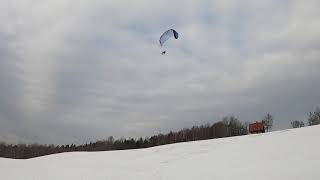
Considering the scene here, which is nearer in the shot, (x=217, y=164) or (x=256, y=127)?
(x=217, y=164)

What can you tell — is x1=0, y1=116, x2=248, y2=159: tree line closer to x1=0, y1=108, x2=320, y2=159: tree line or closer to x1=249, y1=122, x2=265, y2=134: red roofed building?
x1=0, y1=108, x2=320, y2=159: tree line

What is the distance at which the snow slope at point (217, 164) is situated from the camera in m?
17.8

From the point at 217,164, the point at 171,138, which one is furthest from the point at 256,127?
the point at 171,138

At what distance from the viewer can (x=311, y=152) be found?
21.0 meters

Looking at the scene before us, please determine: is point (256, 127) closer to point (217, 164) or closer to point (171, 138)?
point (217, 164)

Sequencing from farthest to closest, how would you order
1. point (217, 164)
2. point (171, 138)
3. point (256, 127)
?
point (171, 138) → point (256, 127) → point (217, 164)

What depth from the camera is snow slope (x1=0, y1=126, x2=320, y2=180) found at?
17.8 metres

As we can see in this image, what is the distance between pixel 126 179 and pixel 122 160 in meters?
9.25

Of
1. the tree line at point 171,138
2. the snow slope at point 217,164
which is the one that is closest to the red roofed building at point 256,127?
the snow slope at point 217,164

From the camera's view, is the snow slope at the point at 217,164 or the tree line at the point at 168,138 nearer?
the snow slope at the point at 217,164

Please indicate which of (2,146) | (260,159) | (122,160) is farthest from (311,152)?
(2,146)

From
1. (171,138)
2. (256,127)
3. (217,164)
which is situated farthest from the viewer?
(171,138)

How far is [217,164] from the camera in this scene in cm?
2122

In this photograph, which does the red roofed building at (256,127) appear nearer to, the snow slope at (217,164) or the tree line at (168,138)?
the snow slope at (217,164)
